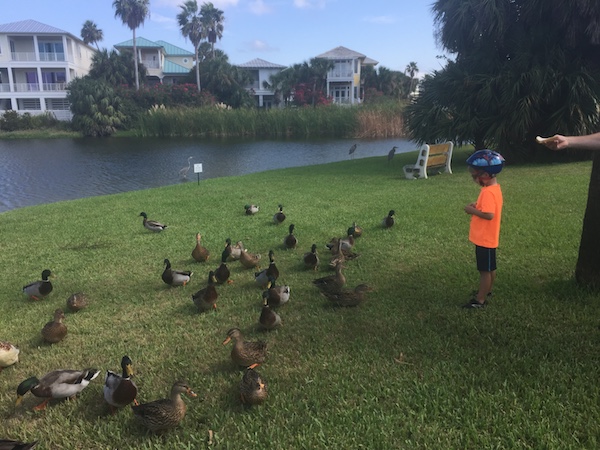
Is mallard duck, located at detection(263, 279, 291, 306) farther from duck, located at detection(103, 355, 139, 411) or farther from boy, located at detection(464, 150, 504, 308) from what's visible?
boy, located at detection(464, 150, 504, 308)

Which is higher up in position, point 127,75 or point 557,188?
point 127,75

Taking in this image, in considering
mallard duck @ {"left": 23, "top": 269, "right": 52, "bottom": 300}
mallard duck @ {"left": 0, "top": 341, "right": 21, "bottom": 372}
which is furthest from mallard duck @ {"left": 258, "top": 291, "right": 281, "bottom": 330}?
mallard duck @ {"left": 23, "top": 269, "right": 52, "bottom": 300}

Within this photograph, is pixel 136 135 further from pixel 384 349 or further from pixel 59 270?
pixel 384 349

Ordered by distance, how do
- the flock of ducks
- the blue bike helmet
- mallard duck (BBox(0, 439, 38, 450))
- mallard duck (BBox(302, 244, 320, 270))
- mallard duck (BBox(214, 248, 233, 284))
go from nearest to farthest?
mallard duck (BBox(0, 439, 38, 450))
the flock of ducks
the blue bike helmet
mallard duck (BBox(214, 248, 233, 284))
mallard duck (BBox(302, 244, 320, 270))

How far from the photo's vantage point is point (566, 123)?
14.3m

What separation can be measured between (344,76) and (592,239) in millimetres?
60577

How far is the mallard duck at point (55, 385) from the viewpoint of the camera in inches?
133

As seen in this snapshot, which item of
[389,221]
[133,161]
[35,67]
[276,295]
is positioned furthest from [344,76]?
[276,295]

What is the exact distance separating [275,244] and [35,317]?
11.9ft

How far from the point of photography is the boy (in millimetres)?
4254

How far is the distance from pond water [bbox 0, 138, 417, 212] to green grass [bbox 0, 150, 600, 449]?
996 centimetres

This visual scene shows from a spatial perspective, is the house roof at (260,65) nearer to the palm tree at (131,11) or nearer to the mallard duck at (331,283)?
the palm tree at (131,11)

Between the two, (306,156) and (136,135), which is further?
(136,135)

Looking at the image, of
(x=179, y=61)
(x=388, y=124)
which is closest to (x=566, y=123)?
(x=388, y=124)
